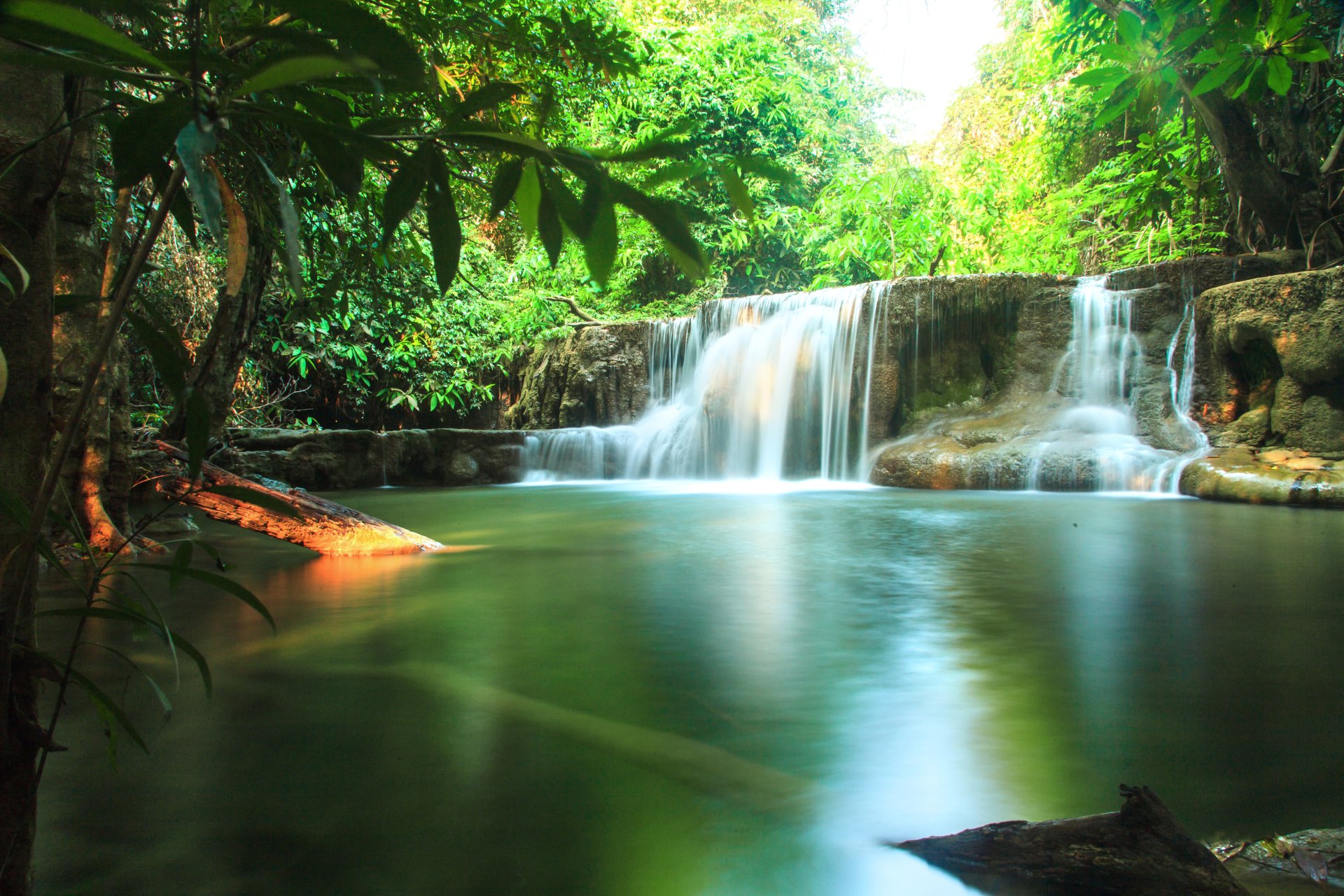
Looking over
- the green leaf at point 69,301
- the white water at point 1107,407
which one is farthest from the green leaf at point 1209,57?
the white water at point 1107,407

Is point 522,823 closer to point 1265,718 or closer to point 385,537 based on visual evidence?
point 1265,718

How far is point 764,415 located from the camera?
37.9ft

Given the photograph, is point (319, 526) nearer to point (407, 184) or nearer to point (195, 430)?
point (195, 430)

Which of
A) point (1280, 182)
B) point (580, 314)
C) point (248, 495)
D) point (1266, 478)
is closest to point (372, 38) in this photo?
point (248, 495)

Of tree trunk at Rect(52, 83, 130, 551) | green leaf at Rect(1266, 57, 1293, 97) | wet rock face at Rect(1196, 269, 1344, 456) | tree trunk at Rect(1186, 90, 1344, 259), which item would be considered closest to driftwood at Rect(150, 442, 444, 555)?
tree trunk at Rect(52, 83, 130, 551)

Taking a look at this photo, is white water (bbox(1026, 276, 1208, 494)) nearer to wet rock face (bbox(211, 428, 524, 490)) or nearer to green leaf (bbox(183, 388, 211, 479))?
wet rock face (bbox(211, 428, 524, 490))

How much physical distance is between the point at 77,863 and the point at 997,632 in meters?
2.34

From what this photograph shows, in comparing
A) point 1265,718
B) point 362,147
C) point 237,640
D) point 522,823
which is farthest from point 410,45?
point 237,640

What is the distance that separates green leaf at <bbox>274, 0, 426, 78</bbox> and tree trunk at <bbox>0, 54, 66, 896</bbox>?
437 millimetres

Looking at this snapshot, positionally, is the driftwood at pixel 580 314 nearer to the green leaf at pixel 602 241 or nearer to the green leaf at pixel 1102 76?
the green leaf at pixel 1102 76

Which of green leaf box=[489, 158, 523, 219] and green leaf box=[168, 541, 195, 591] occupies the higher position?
green leaf box=[489, 158, 523, 219]

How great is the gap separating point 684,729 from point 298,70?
154 cm

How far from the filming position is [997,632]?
2.64 metres

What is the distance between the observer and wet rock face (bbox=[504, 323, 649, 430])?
539 inches
